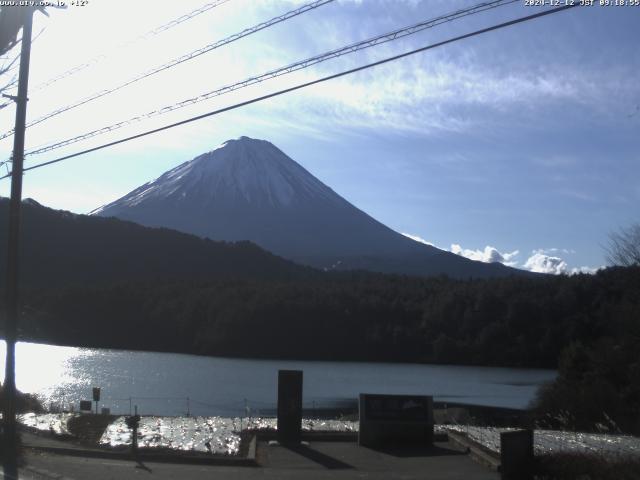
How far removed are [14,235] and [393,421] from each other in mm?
8363

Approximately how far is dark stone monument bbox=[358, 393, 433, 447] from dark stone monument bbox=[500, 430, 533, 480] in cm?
425

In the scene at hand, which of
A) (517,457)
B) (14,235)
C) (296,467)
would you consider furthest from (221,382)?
(517,457)

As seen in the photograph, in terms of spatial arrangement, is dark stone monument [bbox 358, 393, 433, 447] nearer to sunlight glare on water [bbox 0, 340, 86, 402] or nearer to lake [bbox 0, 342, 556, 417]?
lake [bbox 0, 342, 556, 417]

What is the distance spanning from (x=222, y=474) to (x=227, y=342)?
7719 centimetres

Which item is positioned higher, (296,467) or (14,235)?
(14,235)

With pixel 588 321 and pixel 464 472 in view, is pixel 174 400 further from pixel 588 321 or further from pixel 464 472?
pixel 588 321

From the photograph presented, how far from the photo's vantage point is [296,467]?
47.1ft

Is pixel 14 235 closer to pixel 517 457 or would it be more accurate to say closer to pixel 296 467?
pixel 296 467

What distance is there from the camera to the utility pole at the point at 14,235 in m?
15.5

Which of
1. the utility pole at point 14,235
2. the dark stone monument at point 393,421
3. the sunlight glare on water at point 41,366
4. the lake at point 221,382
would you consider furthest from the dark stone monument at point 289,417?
the sunlight glare on water at point 41,366

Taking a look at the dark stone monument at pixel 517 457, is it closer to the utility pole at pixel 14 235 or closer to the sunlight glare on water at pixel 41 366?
the utility pole at pixel 14 235

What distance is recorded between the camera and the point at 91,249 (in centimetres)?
11656

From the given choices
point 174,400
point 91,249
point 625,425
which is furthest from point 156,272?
point 625,425

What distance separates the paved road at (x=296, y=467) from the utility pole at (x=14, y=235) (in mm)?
1119
